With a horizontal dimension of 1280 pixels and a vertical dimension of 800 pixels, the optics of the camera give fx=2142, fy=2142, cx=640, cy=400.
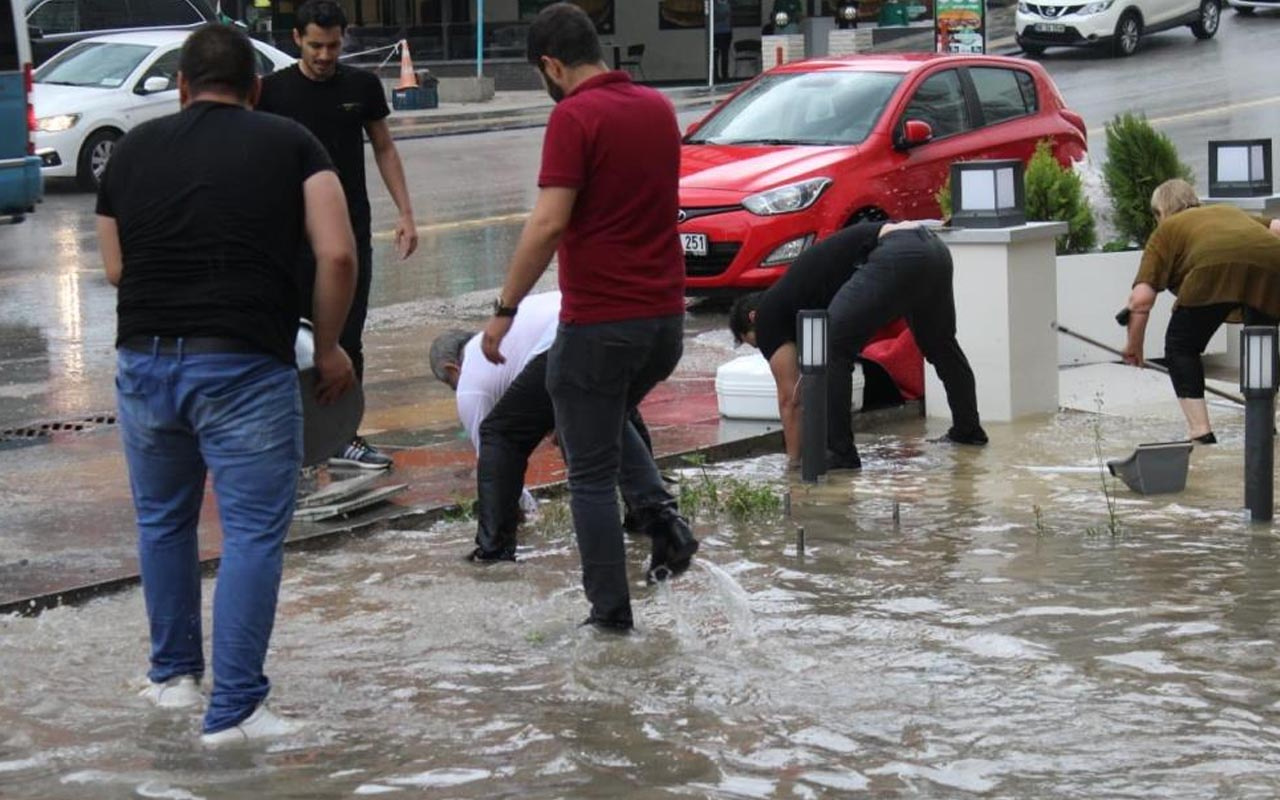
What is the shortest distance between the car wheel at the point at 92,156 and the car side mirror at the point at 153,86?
559 millimetres

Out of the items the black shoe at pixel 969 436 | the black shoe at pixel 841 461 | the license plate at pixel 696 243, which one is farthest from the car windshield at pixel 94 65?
the black shoe at pixel 841 461

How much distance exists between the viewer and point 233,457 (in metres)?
5.39

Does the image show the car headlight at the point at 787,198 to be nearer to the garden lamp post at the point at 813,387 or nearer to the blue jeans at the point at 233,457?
the garden lamp post at the point at 813,387

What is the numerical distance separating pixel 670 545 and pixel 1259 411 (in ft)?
8.00

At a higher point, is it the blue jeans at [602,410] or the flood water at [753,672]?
the blue jeans at [602,410]

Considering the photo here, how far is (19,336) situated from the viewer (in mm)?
13055

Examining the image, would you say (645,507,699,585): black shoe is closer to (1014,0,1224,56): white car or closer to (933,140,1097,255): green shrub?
(933,140,1097,255): green shrub

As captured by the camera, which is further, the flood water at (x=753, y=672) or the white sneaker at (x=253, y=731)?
the white sneaker at (x=253, y=731)

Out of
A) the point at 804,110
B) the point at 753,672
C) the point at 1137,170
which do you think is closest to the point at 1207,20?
the point at 804,110

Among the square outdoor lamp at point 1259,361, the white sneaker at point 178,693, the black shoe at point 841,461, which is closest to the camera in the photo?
the white sneaker at point 178,693

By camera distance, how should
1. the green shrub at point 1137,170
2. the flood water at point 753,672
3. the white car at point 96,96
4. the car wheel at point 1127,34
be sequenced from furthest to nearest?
1. the car wheel at point 1127,34
2. the white car at point 96,96
3. the green shrub at point 1137,170
4. the flood water at point 753,672

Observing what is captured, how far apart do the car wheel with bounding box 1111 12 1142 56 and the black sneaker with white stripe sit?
86.4ft

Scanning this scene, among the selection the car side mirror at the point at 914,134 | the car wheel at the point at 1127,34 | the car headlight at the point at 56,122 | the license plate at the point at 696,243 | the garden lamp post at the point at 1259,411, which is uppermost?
the car wheel at the point at 1127,34

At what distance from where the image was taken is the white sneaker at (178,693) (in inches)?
227
